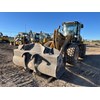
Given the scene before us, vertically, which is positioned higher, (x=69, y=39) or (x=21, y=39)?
(x=69, y=39)

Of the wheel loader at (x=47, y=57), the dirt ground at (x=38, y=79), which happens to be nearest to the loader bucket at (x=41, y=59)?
the wheel loader at (x=47, y=57)

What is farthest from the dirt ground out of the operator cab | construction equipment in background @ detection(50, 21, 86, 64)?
the operator cab

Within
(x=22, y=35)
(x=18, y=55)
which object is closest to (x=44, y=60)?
(x=18, y=55)

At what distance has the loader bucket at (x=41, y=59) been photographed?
430cm

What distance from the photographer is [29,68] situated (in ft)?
15.7

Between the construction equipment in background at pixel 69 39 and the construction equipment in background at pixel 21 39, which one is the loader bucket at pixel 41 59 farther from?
the construction equipment in background at pixel 21 39

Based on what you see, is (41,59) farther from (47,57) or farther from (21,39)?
(21,39)

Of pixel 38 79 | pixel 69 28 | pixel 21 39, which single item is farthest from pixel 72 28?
pixel 21 39

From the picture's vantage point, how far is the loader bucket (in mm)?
4305

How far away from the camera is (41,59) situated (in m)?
4.58

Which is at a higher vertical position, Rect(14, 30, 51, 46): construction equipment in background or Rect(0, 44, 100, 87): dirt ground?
Rect(14, 30, 51, 46): construction equipment in background

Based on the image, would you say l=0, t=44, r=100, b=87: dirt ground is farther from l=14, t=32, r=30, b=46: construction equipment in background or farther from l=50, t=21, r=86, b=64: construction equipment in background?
l=14, t=32, r=30, b=46: construction equipment in background
